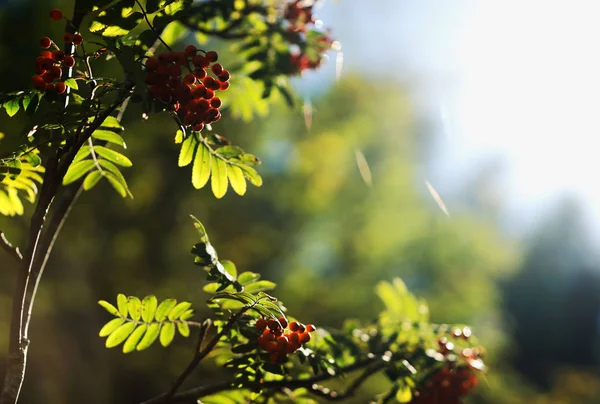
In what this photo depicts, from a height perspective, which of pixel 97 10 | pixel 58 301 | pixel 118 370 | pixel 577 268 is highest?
pixel 97 10

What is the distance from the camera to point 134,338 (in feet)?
5.38

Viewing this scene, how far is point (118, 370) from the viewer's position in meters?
11.2

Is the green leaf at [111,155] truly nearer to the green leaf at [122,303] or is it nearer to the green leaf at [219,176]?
the green leaf at [219,176]

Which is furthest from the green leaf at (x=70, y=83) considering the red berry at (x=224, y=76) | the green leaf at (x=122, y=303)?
the green leaf at (x=122, y=303)

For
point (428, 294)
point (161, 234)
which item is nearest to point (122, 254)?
point (161, 234)

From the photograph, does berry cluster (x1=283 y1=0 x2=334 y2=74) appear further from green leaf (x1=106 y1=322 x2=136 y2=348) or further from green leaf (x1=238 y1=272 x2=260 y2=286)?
green leaf (x1=106 y1=322 x2=136 y2=348)

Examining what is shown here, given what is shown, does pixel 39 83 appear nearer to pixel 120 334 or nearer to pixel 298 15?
pixel 120 334

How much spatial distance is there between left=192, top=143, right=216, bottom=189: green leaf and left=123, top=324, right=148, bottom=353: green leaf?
1.59ft

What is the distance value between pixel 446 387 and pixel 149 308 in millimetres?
1088

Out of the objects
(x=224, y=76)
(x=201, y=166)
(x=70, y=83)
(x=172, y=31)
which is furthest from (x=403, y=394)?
(x=172, y=31)

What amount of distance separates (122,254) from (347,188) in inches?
196

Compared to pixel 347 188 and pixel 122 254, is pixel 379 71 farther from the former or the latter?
pixel 122 254

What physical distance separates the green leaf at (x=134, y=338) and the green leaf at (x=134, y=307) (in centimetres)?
5

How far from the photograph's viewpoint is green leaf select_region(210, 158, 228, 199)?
5.18 ft
